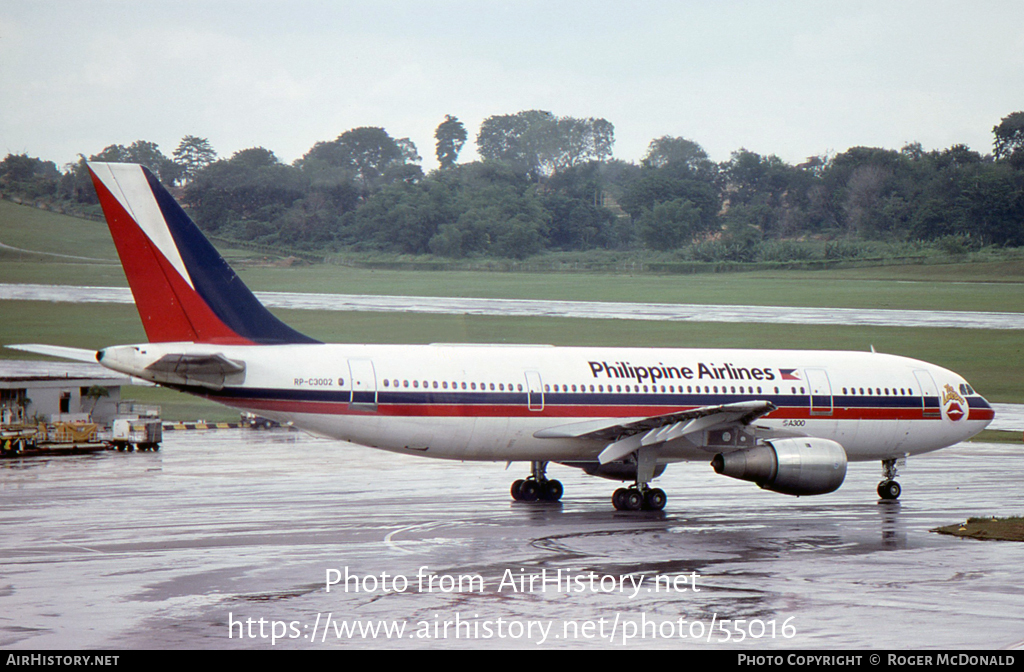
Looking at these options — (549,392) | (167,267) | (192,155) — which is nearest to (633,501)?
(549,392)

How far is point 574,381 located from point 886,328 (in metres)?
49.4

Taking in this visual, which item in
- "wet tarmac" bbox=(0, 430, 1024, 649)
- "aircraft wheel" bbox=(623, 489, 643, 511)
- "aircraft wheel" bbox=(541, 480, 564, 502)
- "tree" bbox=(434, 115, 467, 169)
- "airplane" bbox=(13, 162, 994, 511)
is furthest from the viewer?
"tree" bbox=(434, 115, 467, 169)

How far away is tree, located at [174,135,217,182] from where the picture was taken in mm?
85625

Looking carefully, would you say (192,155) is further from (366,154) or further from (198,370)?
(198,370)

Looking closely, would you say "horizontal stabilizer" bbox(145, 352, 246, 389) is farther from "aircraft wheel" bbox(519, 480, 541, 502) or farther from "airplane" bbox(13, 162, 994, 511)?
"aircraft wheel" bbox(519, 480, 541, 502)

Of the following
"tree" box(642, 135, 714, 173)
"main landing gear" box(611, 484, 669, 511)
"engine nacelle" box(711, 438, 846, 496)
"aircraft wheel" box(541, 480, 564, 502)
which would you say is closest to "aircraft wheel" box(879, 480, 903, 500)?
"engine nacelle" box(711, 438, 846, 496)

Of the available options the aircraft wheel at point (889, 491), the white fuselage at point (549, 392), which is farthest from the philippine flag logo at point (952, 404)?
the aircraft wheel at point (889, 491)

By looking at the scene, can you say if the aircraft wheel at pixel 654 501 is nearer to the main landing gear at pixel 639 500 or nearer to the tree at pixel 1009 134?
the main landing gear at pixel 639 500

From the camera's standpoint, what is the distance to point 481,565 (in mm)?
19141

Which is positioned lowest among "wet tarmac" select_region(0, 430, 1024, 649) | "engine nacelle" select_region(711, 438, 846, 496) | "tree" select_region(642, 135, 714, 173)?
"wet tarmac" select_region(0, 430, 1024, 649)

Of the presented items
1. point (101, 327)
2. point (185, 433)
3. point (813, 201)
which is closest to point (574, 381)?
point (185, 433)

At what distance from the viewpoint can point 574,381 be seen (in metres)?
27.6

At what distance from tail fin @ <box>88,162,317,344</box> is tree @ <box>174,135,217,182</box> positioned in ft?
204

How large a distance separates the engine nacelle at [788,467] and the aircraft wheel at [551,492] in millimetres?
4663
